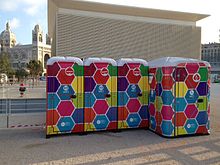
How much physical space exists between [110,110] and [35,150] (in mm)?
2568

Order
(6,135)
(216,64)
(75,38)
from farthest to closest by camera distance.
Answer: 1. (216,64)
2. (75,38)
3. (6,135)

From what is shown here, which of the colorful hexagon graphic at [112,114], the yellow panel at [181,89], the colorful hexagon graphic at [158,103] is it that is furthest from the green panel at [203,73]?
the colorful hexagon graphic at [112,114]

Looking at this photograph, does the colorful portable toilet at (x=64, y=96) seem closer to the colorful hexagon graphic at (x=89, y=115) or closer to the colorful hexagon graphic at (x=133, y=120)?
the colorful hexagon graphic at (x=89, y=115)

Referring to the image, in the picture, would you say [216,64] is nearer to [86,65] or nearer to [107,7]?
[107,7]

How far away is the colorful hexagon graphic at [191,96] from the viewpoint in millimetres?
6914

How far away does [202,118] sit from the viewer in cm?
714

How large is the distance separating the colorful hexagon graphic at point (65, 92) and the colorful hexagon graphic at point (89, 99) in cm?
43

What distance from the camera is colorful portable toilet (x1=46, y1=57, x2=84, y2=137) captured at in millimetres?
6645

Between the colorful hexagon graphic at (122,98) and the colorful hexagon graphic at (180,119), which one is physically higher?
the colorful hexagon graphic at (122,98)

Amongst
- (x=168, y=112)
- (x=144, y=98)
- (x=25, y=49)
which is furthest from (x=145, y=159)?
(x=25, y=49)

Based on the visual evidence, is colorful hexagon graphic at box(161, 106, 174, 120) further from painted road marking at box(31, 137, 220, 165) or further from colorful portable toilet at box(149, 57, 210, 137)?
painted road marking at box(31, 137, 220, 165)

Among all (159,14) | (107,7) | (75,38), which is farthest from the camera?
(159,14)

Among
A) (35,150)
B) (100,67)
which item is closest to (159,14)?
(100,67)

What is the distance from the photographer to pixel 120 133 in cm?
718
